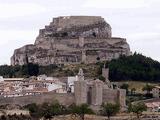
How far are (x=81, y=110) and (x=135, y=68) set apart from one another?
94.8 ft

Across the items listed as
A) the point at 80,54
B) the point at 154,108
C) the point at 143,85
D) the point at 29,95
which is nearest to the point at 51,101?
the point at 29,95

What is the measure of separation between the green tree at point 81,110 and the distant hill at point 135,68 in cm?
2284

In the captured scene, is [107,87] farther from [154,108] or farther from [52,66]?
[52,66]

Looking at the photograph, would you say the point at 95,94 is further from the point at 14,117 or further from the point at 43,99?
the point at 14,117

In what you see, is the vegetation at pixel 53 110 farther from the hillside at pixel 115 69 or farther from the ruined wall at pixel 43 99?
the hillside at pixel 115 69

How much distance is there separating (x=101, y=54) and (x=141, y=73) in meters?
9.99

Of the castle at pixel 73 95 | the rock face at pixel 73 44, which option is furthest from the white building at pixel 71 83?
the rock face at pixel 73 44

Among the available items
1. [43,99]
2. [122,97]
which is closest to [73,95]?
[43,99]

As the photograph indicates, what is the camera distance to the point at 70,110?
8512cm

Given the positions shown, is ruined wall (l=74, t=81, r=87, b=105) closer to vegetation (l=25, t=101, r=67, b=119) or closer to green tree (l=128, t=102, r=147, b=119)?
vegetation (l=25, t=101, r=67, b=119)

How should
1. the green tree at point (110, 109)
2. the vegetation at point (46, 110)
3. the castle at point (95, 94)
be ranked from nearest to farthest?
the vegetation at point (46, 110) → the green tree at point (110, 109) → the castle at point (95, 94)

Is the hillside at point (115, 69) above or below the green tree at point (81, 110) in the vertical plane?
above

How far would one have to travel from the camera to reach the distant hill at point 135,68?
356ft

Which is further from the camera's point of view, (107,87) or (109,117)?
(107,87)
